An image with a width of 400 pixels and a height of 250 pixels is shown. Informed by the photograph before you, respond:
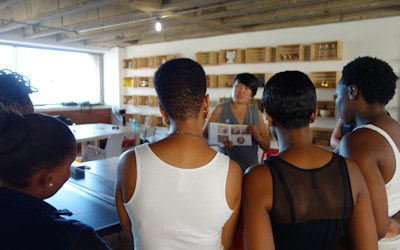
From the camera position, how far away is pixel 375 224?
1.18 meters

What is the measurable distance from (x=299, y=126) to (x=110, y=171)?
6.73 ft

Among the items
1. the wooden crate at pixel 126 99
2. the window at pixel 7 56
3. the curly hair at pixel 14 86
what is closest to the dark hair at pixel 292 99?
the curly hair at pixel 14 86

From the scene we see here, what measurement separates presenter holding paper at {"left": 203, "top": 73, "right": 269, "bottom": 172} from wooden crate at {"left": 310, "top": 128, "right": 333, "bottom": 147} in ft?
11.0

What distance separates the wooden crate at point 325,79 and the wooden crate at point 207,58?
2.30m

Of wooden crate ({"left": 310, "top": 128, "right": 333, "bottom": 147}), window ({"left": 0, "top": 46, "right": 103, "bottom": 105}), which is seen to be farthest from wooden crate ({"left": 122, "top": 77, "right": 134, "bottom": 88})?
wooden crate ({"left": 310, "top": 128, "right": 333, "bottom": 147})

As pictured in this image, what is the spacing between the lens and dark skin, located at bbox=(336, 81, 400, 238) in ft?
3.97

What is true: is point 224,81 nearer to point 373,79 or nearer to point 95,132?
point 95,132

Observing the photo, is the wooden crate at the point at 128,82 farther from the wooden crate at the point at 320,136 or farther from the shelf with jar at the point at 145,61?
the wooden crate at the point at 320,136

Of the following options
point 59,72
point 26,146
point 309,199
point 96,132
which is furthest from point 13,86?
point 59,72

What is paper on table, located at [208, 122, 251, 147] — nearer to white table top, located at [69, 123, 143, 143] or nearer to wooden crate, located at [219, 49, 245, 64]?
white table top, located at [69, 123, 143, 143]

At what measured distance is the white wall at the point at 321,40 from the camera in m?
5.14

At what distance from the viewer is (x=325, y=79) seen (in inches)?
231

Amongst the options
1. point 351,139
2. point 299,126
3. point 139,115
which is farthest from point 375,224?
point 139,115

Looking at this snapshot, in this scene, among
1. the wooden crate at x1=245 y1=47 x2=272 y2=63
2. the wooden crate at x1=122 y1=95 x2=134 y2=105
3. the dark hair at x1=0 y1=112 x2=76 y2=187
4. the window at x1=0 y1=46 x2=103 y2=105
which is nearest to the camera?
the dark hair at x1=0 y1=112 x2=76 y2=187
